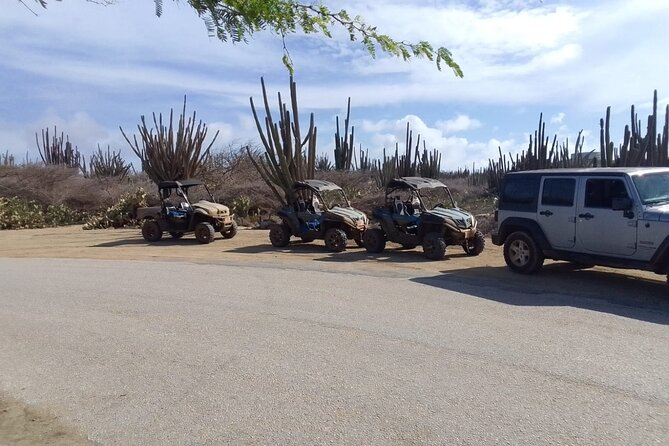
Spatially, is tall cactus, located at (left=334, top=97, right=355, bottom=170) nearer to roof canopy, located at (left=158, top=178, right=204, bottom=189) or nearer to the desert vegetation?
the desert vegetation

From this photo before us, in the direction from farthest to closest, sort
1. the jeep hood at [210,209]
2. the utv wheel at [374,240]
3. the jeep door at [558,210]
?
the jeep hood at [210,209]
the utv wheel at [374,240]
the jeep door at [558,210]

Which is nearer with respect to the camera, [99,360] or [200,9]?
[200,9]

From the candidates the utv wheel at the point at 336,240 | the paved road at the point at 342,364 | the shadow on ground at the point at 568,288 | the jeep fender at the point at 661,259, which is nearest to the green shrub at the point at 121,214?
the utv wheel at the point at 336,240

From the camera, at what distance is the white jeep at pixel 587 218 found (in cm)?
948

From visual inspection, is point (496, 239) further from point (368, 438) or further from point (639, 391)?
point (368, 438)

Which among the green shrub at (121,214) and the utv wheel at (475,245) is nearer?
the utv wheel at (475,245)

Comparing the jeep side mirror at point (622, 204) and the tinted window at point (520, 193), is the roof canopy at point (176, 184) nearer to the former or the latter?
the tinted window at point (520, 193)

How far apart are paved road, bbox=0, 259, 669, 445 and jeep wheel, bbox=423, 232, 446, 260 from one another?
3417 mm

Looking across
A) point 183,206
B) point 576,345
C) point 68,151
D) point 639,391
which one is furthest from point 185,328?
point 68,151

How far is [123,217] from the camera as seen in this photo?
88.5 feet

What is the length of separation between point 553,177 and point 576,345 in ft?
16.7

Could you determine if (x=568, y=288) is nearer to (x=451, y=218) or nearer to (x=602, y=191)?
A: (x=602, y=191)

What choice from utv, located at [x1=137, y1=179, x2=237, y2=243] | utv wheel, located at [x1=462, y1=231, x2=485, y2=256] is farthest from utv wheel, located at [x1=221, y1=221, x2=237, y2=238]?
utv wheel, located at [x1=462, y1=231, x2=485, y2=256]

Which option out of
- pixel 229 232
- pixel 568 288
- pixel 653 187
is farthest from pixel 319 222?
pixel 653 187
